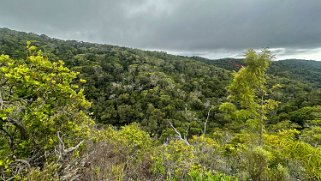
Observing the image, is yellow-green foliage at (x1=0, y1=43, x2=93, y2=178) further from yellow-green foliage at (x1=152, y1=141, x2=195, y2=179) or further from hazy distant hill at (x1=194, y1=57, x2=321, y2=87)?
hazy distant hill at (x1=194, y1=57, x2=321, y2=87)

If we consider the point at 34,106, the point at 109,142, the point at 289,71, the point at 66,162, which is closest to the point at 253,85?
the point at 109,142

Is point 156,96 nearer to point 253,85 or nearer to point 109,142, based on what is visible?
point 253,85

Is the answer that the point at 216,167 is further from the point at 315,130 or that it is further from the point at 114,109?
the point at 114,109

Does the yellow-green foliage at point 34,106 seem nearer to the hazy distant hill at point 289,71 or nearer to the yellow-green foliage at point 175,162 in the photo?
the yellow-green foliage at point 175,162

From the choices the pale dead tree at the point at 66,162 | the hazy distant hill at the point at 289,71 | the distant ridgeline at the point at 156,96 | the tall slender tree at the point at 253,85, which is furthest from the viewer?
the hazy distant hill at the point at 289,71

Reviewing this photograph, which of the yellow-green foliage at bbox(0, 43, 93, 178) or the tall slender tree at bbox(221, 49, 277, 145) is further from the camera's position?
the tall slender tree at bbox(221, 49, 277, 145)

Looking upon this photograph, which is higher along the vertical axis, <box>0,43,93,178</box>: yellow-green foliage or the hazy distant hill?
<box>0,43,93,178</box>: yellow-green foliage

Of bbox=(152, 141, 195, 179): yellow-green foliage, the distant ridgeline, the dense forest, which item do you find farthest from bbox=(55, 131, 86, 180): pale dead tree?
the distant ridgeline

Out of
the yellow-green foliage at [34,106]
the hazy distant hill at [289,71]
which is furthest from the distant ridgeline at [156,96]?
the yellow-green foliage at [34,106]

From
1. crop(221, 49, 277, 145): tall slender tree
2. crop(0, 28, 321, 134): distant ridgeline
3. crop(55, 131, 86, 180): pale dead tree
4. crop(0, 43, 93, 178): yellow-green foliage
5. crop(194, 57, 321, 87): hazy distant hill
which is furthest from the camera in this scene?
crop(194, 57, 321, 87): hazy distant hill

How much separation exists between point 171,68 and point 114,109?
93.2ft

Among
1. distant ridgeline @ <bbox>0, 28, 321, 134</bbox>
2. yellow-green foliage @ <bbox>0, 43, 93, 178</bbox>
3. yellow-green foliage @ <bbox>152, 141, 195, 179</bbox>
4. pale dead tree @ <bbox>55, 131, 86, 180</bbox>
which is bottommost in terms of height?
distant ridgeline @ <bbox>0, 28, 321, 134</bbox>

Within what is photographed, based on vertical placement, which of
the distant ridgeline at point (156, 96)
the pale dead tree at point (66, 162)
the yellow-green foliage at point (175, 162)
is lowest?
the distant ridgeline at point (156, 96)

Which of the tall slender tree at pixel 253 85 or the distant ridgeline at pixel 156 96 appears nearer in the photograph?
the tall slender tree at pixel 253 85
